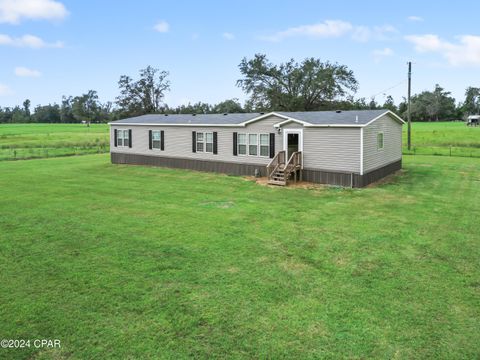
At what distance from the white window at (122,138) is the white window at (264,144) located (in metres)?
11.0

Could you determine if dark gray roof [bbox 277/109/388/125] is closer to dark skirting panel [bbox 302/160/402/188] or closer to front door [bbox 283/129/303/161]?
front door [bbox 283/129/303/161]

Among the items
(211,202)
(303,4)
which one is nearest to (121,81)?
(303,4)

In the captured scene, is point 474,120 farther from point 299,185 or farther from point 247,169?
point 299,185

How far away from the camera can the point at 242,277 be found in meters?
6.86

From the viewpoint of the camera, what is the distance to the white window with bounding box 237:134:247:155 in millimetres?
20078

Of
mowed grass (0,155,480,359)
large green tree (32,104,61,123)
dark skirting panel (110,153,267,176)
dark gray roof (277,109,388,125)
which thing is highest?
large green tree (32,104,61,123)

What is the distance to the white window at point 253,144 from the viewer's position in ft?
64.5

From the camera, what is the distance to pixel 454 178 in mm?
18219

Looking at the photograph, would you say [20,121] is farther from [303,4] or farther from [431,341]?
[431,341]

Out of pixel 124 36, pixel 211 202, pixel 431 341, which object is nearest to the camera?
pixel 431 341

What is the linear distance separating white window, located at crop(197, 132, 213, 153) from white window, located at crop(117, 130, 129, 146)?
6.64 metres

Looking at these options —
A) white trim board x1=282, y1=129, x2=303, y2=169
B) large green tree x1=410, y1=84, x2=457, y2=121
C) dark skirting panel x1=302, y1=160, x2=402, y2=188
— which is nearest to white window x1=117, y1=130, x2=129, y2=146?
white trim board x1=282, y1=129, x2=303, y2=169

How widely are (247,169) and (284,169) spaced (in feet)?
10.8

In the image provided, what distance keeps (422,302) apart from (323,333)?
1923 mm
